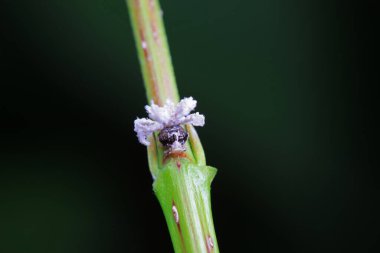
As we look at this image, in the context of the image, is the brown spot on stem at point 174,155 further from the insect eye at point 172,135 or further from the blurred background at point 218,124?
the blurred background at point 218,124

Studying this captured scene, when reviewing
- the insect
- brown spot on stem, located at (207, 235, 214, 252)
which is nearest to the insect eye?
the insect

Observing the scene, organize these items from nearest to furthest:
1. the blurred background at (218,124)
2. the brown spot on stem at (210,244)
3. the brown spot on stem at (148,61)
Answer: the brown spot on stem at (210,244), the brown spot on stem at (148,61), the blurred background at (218,124)

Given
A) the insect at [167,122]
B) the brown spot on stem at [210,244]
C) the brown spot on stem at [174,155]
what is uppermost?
the insect at [167,122]

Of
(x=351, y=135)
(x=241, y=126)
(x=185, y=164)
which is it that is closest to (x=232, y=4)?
(x=241, y=126)

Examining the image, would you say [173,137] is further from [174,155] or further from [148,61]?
[148,61]

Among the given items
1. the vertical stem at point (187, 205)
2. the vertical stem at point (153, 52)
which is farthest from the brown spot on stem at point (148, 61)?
the vertical stem at point (187, 205)

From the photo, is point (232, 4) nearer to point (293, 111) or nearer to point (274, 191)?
point (293, 111)
